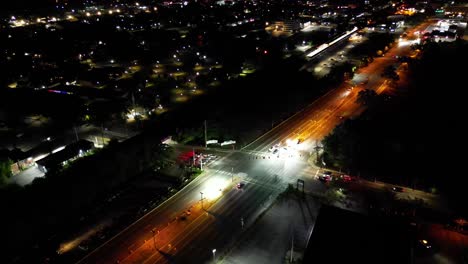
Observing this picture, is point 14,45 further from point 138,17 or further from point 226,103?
point 226,103

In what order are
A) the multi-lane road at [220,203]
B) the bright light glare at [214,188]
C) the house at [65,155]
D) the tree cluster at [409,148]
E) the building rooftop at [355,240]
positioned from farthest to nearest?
the house at [65,155]
the tree cluster at [409,148]
the bright light glare at [214,188]
the multi-lane road at [220,203]
the building rooftop at [355,240]

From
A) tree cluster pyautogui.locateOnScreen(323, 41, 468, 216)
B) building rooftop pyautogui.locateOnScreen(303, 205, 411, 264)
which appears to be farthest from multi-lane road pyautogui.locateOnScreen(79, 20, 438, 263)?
building rooftop pyautogui.locateOnScreen(303, 205, 411, 264)

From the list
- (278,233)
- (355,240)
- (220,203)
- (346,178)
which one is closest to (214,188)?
(220,203)

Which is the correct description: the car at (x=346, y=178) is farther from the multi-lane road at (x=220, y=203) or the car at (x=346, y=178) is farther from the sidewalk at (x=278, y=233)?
the sidewalk at (x=278, y=233)

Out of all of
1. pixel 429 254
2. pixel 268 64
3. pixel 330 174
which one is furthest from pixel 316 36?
pixel 429 254

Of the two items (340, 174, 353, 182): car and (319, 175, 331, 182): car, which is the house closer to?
(319, 175, 331, 182): car

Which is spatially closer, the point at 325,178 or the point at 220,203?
the point at 220,203

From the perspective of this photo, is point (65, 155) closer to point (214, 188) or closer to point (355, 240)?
point (214, 188)

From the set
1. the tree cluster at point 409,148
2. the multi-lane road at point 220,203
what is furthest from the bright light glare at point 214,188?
the tree cluster at point 409,148
